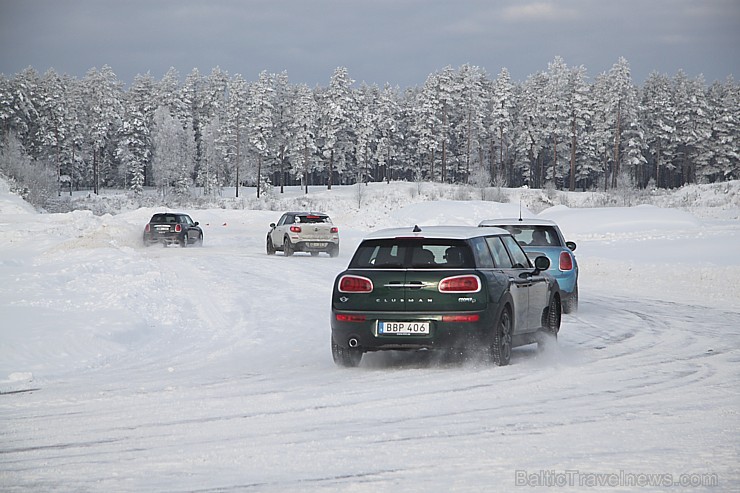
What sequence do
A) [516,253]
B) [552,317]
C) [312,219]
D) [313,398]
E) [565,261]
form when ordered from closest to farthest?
[313,398] < [516,253] < [552,317] < [565,261] < [312,219]

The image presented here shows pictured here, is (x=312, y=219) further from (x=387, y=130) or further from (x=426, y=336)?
(x=387, y=130)

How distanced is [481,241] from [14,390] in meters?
5.41

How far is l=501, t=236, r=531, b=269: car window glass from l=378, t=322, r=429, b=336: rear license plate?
6.70 feet

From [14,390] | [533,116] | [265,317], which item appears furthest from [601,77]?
[14,390]

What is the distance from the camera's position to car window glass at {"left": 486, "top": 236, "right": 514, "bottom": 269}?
10.8m

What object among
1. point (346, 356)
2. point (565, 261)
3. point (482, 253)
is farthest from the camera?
point (565, 261)

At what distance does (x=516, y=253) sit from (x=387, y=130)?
10921 cm

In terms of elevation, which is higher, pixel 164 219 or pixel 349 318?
pixel 349 318

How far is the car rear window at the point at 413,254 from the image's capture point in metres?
10.1

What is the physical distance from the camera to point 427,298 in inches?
388

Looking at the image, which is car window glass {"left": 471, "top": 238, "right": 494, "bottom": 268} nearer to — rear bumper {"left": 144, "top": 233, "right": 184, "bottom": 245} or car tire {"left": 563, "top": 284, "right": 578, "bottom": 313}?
car tire {"left": 563, "top": 284, "right": 578, "bottom": 313}

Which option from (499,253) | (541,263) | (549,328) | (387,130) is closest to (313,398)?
(499,253)

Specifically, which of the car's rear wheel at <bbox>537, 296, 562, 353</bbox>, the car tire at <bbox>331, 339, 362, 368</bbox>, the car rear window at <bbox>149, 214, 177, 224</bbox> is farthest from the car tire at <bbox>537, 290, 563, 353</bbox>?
the car rear window at <bbox>149, 214, 177, 224</bbox>

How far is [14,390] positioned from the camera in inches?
352
